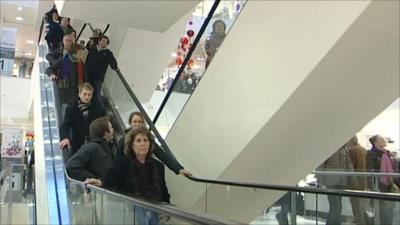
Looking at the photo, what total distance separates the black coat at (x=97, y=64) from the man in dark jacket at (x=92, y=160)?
420 cm

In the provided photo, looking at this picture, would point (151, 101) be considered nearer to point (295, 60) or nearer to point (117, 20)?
point (117, 20)

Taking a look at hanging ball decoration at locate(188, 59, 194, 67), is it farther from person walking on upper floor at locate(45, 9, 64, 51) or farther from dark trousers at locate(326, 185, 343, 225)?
person walking on upper floor at locate(45, 9, 64, 51)

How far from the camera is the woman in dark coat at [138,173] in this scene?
3.86 metres

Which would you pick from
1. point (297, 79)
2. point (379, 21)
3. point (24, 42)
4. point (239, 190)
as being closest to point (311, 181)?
point (239, 190)

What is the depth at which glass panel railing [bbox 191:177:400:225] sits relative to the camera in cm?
415

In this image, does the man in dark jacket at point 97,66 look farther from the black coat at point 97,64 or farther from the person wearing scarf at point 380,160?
the person wearing scarf at point 380,160

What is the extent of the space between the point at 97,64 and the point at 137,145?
493cm

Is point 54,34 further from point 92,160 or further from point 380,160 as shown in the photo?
point 380,160

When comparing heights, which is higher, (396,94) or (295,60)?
(295,60)

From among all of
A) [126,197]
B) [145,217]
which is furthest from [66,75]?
[145,217]

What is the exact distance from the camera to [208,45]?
6.43m

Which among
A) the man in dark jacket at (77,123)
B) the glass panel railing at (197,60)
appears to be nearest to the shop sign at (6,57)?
the glass panel railing at (197,60)

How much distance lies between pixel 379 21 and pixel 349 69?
0.65 meters

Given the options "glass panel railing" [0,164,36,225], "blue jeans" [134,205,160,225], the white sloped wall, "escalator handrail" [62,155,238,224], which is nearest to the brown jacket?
the white sloped wall
